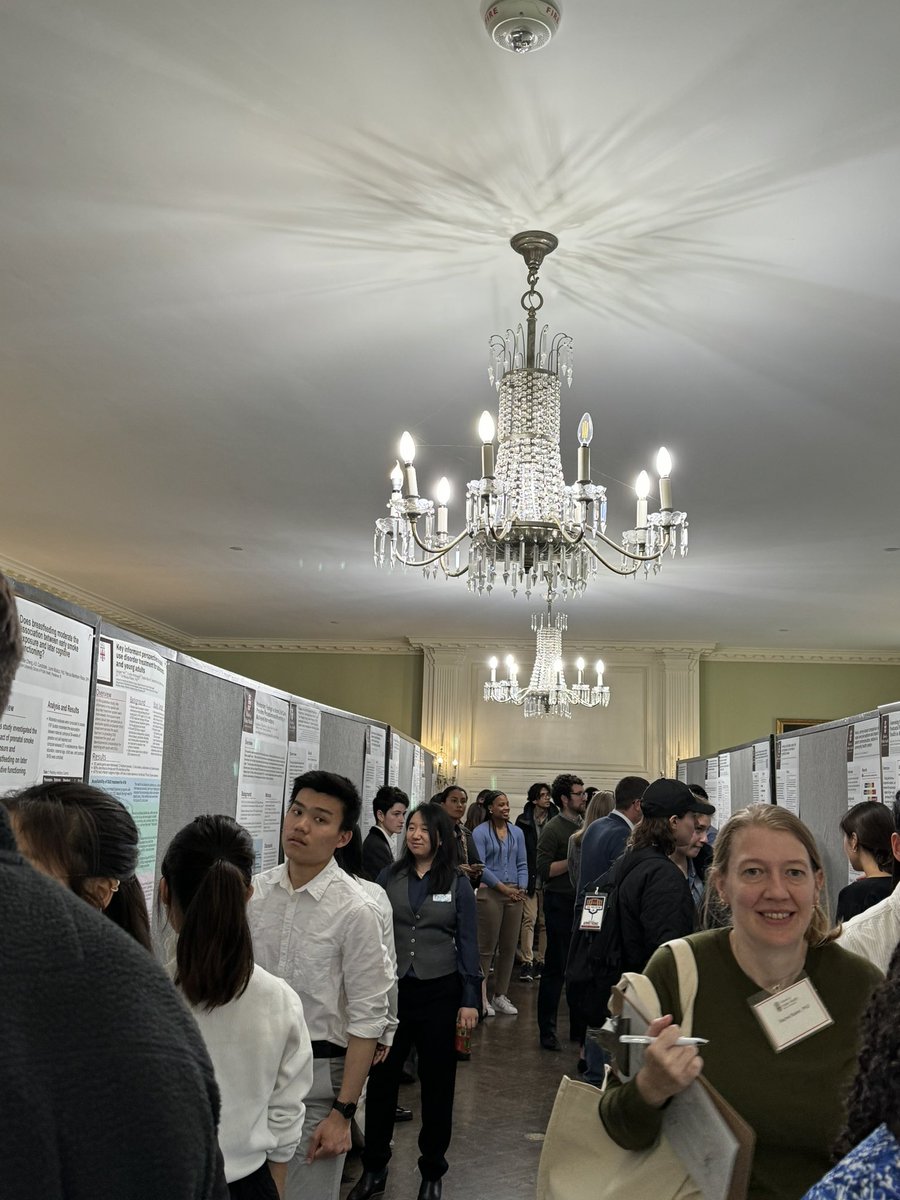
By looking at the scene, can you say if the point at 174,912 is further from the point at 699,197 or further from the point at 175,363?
the point at 175,363

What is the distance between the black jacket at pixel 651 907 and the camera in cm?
382

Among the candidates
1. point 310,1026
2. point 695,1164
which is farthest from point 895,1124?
point 310,1026

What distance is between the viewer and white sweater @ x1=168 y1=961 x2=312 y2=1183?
2025mm

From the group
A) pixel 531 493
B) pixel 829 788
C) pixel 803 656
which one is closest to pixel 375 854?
pixel 829 788

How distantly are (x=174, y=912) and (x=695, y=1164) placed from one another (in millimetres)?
1108

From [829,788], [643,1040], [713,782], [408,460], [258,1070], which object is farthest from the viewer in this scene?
[713,782]

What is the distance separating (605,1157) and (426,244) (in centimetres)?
325

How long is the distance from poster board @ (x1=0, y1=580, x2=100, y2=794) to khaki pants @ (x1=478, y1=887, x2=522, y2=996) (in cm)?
592

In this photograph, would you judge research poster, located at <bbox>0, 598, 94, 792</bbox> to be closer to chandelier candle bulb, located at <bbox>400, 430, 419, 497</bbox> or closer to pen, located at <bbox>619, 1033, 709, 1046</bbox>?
pen, located at <bbox>619, 1033, 709, 1046</bbox>

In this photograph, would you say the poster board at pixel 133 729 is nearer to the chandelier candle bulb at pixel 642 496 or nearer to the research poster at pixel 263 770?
the research poster at pixel 263 770

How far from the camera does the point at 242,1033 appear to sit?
6.81 feet

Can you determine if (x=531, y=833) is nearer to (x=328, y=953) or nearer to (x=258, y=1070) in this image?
(x=328, y=953)

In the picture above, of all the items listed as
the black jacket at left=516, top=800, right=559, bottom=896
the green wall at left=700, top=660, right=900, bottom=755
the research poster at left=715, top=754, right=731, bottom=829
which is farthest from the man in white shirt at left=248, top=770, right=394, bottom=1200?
the green wall at left=700, top=660, right=900, bottom=755

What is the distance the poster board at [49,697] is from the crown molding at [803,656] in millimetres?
13068
